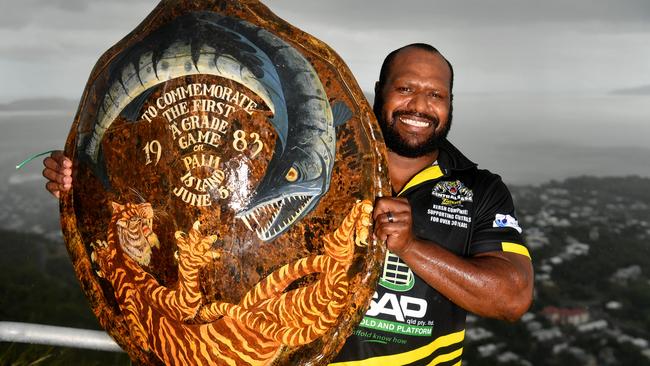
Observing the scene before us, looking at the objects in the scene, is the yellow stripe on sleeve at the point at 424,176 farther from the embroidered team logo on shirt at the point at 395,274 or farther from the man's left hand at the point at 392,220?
the man's left hand at the point at 392,220

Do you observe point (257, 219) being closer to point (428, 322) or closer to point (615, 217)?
point (428, 322)

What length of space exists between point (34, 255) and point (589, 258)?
18344mm

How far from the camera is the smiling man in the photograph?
201 cm

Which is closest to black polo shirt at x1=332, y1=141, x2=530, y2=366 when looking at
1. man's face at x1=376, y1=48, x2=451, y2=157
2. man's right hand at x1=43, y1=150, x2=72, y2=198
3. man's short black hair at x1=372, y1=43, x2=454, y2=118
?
man's face at x1=376, y1=48, x2=451, y2=157

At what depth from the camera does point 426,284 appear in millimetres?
2066

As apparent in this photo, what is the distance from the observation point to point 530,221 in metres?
24.0

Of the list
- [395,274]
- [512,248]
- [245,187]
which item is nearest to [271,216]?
[245,187]

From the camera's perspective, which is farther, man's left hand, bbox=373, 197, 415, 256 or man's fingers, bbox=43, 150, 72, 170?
man's fingers, bbox=43, 150, 72, 170

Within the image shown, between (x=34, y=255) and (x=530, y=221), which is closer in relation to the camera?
(x=34, y=255)

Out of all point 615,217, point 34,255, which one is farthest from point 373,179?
point 615,217

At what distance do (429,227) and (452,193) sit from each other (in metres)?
0.14

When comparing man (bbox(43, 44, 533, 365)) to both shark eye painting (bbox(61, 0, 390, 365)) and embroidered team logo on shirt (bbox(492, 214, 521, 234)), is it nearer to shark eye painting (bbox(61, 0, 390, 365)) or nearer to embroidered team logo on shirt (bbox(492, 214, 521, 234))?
embroidered team logo on shirt (bbox(492, 214, 521, 234))

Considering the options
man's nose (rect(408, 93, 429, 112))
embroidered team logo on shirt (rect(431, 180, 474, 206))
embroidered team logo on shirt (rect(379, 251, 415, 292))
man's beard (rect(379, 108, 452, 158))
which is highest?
man's nose (rect(408, 93, 429, 112))

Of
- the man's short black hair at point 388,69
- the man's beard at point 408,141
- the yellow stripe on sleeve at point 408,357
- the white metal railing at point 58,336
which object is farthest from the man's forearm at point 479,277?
the white metal railing at point 58,336
